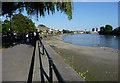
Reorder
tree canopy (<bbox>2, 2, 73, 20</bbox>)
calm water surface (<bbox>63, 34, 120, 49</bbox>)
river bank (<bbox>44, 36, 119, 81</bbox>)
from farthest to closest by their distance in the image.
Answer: calm water surface (<bbox>63, 34, 120, 49</bbox>)
tree canopy (<bbox>2, 2, 73, 20</bbox>)
river bank (<bbox>44, 36, 119, 81</bbox>)

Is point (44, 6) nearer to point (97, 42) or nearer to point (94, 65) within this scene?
point (94, 65)

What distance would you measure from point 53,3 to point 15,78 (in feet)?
19.2

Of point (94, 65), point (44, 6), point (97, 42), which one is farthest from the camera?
point (97, 42)

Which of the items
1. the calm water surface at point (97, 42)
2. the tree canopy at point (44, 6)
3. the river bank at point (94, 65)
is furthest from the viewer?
the calm water surface at point (97, 42)

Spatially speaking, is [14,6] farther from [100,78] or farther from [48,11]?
[100,78]

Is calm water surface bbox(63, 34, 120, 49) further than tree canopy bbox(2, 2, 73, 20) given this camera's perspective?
Yes

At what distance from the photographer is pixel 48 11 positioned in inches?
319

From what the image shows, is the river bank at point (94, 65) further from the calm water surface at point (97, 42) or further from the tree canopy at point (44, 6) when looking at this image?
the calm water surface at point (97, 42)

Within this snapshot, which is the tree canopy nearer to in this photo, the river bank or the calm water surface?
the river bank

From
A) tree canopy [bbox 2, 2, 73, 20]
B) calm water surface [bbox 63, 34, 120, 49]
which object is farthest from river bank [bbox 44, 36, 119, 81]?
calm water surface [bbox 63, 34, 120, 49]

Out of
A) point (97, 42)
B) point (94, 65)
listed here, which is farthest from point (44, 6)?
point (97, 42)

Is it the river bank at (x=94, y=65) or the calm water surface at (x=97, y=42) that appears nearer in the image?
the river bank at (x=94, y=65)

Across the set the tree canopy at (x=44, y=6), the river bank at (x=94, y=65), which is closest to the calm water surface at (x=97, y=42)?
the river bank at (x=94, y=65)

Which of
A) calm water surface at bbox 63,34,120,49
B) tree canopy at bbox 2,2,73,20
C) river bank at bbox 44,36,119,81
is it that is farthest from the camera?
calm water surface at bbox 63,34,120,49
